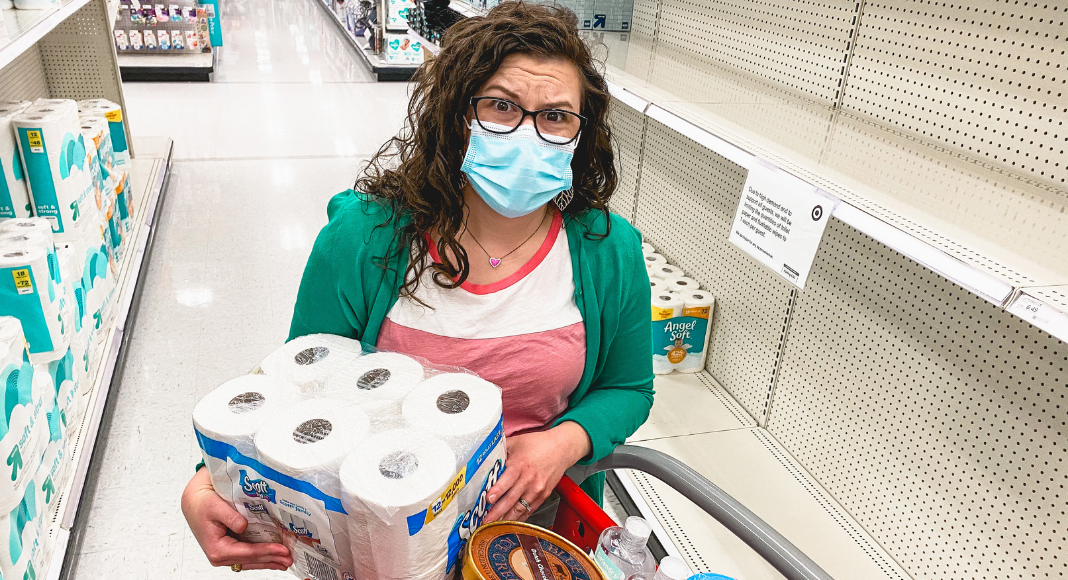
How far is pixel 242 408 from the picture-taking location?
1019 mm

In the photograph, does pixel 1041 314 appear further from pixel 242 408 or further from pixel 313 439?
pixel 242 408

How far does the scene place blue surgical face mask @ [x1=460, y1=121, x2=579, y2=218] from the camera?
4.00 feet

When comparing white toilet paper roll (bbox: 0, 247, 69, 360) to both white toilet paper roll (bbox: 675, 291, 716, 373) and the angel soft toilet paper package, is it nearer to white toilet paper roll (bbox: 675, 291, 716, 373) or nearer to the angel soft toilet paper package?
the angel soft toilet paper package

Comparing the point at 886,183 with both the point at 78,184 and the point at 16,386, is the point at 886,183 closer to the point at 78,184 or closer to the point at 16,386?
the point at 16,386

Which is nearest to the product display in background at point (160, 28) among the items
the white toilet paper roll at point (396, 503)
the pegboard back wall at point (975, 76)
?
the pegboard back wall at point (975, 76)

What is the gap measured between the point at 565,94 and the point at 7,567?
1.67 metres

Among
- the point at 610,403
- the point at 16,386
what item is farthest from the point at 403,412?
the point at 16,386

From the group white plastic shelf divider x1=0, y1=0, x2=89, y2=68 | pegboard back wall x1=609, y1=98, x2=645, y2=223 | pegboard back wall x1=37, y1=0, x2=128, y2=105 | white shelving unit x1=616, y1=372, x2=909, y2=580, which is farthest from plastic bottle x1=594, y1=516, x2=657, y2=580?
pegboard back wall x1=37, y1=0, x2=128, y2=105

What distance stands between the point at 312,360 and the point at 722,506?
2.60 ft

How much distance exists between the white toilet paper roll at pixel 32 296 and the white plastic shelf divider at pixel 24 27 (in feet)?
1.69

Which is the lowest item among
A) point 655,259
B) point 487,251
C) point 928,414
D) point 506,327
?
point 655,259

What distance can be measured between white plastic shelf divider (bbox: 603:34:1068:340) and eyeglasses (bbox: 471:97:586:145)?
0.49 m

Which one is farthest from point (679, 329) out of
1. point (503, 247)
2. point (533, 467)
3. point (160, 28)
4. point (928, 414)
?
point (160, 28)

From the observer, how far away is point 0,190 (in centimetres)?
235
